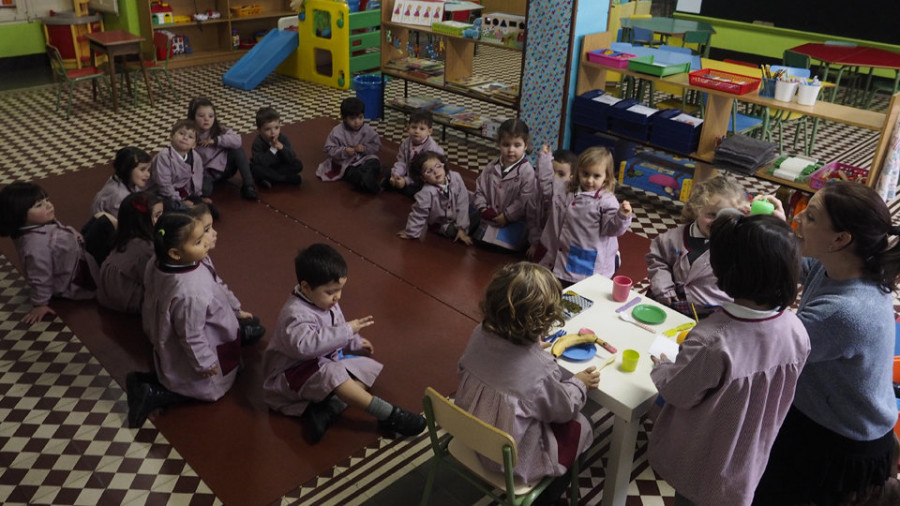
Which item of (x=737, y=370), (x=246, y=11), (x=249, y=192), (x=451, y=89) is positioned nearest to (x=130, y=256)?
(x=249, y=192)

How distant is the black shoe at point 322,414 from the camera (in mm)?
3511

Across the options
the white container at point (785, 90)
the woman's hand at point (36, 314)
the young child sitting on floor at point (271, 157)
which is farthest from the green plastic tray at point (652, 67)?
the woman's hand at point (36, 314)

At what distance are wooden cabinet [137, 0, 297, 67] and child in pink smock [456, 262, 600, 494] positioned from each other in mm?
8941

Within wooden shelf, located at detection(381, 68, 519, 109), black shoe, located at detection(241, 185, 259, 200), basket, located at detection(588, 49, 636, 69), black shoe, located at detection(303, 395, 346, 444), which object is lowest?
black shoe, located at detection(303, 395, 346, 444)

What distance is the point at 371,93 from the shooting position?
8.19 m

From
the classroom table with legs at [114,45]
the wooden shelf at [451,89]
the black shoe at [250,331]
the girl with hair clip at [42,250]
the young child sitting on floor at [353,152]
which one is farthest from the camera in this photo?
the classroom table with legs at [114,45]

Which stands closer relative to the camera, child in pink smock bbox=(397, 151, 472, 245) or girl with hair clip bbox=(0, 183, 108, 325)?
girl with hair clip bbox=(0, 183, 108, 325)

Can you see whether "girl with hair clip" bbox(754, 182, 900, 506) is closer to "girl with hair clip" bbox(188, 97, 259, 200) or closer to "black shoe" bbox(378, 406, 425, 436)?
"black shoe" bbox(378, 406, 425, 436)

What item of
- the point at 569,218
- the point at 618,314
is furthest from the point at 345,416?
the point at 569,218

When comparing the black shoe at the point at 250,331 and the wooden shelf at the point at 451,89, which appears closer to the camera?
the black shoe at the point at 250,331

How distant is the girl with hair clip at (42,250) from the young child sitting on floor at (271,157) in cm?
199

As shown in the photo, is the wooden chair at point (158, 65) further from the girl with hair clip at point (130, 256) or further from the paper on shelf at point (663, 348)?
the paper on shelf at point (663, 348)

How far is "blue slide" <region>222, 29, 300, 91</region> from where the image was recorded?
368 inches

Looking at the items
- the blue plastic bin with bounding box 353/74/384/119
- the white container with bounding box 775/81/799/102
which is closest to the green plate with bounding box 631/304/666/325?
the white container with bounding box 775/81/799/102
